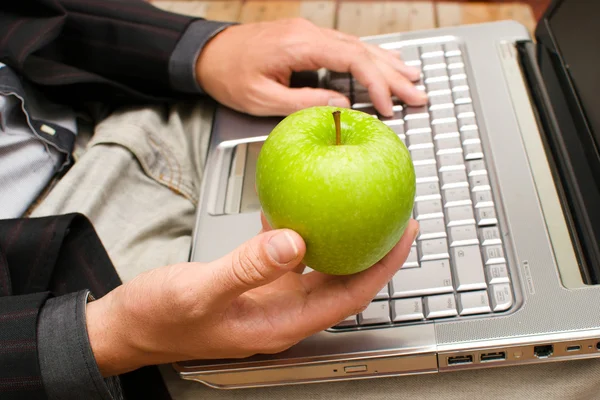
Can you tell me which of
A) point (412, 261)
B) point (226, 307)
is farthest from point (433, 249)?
point (226, 307)

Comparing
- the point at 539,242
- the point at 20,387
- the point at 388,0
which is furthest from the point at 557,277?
the point at 388,0

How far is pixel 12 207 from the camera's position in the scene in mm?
711

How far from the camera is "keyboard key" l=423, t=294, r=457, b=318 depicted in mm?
577

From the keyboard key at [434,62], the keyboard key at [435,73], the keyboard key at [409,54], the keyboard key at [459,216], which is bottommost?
the keyboard key at [459,216]

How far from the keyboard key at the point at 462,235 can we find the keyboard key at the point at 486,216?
1 cm

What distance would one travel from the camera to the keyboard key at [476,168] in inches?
27.1

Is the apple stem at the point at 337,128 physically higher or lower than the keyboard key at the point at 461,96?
lower

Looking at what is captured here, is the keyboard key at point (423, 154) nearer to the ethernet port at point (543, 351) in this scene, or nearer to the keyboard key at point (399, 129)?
the keyboard key at point (399, 129)

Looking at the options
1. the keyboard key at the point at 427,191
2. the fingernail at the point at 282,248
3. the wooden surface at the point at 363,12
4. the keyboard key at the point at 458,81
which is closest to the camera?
the fingernail at the point at 282,248

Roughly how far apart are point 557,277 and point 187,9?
110 centimetres

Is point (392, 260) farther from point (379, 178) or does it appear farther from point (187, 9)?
point (187, 9)

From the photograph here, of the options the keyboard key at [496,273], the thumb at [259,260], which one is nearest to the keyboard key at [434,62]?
the keyboard key at [496,273]

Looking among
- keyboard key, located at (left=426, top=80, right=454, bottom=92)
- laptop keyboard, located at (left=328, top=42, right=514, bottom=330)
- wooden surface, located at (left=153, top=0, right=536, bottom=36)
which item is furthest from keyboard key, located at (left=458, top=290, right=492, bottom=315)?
wooden surface, located at (left=153, top=0, right=536, bottom=36)

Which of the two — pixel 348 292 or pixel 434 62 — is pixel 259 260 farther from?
pixel 434 62
